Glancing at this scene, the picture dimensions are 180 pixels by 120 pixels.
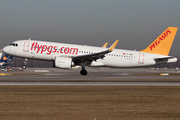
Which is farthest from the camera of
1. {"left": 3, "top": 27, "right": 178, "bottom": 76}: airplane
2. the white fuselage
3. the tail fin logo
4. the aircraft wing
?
the tail fin logo

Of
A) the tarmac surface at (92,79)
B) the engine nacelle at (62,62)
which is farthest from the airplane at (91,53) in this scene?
the tarmac surface at (92,79)

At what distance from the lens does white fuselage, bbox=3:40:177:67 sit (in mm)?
39875

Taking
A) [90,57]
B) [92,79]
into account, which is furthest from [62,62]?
[92,79]

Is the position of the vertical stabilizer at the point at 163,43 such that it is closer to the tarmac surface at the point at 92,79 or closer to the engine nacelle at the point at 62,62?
the tarmac surface at the point at 92,79

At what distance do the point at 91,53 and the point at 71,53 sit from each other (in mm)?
3301

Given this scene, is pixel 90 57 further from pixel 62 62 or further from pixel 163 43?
pixel 163 43

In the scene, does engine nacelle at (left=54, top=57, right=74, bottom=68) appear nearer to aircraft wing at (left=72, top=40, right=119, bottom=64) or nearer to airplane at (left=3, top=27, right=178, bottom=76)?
airplane at (left=3, top=27, right=178, bottom=76)

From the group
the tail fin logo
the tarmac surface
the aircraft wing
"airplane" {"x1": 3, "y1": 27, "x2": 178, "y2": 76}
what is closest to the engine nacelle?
"airplane" {"x1": 3, "y1": 27, "x2": 178, "y2": 76}

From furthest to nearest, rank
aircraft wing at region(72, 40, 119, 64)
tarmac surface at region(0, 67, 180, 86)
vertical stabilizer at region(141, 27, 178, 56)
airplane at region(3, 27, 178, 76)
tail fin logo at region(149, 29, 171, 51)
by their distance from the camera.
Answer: tail fin logo at region(149, 29, 171, 51) → vertical stabilizer at region(141, 27, 178, 56) → airplane at region(3, 27, 178, 76) → aircraft wing at region(72, 40, 119, 64) → tarmac surface at region(0, 67, 180, 86)
